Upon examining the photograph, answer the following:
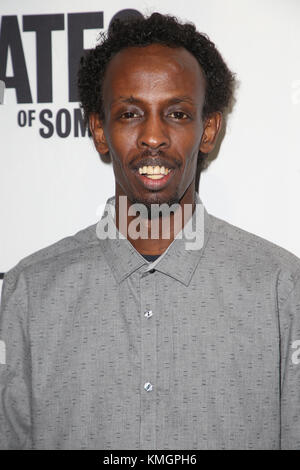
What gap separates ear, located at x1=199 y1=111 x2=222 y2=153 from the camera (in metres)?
1.27

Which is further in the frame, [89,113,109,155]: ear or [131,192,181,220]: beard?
[89,113,109,155]: ear

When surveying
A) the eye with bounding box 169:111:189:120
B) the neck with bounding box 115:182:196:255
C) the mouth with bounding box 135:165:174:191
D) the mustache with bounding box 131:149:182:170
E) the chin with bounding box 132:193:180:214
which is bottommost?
the neck with bounding box 115:182:196:255

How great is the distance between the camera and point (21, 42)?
150 cm

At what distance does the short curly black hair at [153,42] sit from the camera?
1241 millimetres

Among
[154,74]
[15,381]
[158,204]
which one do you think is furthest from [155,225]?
[15,381]

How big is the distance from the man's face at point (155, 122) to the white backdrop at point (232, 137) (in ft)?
0.88

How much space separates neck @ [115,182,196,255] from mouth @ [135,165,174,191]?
3.5 inches

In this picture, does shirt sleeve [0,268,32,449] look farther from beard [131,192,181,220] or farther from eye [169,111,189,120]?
eye [169,111,189,120]

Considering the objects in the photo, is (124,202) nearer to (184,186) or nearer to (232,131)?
(184,186)

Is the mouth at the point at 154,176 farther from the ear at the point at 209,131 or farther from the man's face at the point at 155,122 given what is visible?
the ear at the point at 209,131

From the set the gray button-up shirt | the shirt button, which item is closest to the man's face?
the gray button-up shirt

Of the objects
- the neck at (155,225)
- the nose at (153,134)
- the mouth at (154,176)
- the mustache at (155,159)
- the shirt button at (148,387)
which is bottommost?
the shirt button at (148,387)

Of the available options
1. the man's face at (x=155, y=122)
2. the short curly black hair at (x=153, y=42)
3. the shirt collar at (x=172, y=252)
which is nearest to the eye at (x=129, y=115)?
the man's face at (x=155, y=122)

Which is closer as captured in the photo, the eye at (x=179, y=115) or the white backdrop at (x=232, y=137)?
the eye at (x=179, y=115)
